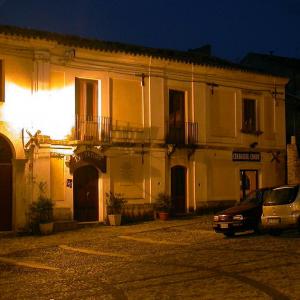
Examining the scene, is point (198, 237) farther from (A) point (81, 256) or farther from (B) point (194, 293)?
(B) point (194, 293)

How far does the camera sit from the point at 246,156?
2711cm

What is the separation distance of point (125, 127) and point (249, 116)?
7.28 metres

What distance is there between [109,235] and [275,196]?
5664 millimetres

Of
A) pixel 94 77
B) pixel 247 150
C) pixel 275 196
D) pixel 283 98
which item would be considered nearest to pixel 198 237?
pixel 275 196

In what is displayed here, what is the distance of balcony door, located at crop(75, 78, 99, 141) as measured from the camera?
22094 millimetres

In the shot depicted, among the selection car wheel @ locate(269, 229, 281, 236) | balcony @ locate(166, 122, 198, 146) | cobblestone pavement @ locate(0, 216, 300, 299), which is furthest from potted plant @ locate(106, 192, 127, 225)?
car wheel @ locate(269, 229, 281, 236)

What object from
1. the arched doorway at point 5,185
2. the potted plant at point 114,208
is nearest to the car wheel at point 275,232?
the potted plant at point 114,208

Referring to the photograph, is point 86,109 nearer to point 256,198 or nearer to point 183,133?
point 183,133

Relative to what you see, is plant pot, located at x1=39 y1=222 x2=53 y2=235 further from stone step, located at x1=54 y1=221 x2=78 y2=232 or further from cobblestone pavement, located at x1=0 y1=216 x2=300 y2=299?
stone step, located at x1=54 y1=221 x2=78 y2=232

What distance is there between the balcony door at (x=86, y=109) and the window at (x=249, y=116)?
7.95m

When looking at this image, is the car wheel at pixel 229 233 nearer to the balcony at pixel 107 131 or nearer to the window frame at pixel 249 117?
the balcony at pixel 107 131

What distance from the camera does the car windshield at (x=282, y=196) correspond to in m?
16.7

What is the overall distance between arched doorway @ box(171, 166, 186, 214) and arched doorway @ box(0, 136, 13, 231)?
7.22 metres

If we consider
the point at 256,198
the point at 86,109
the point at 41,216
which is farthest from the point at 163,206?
the point at 256,198
